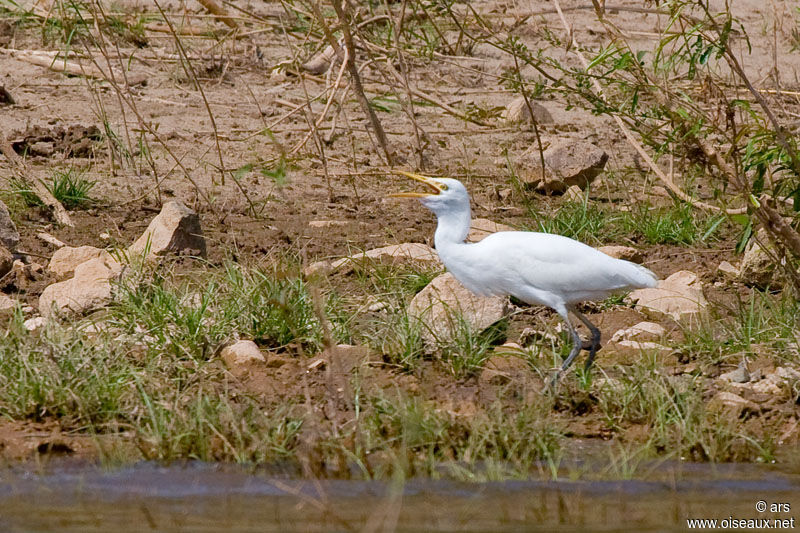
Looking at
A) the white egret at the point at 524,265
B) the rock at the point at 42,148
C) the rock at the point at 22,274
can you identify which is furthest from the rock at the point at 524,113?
the rock at the point at 22,274

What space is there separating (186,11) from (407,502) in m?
6.74

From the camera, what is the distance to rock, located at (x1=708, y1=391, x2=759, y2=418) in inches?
199

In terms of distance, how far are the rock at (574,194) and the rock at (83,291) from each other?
9.94 feet

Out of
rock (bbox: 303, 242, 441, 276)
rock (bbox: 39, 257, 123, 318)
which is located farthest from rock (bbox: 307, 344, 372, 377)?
rock (bbox: 39, 257, 123, 318)

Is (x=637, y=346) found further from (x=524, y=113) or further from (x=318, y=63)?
(x=318, y=63)

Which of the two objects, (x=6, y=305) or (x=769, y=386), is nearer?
(x=769, y=386)

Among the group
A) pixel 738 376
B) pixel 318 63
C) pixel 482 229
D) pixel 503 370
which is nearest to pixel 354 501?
pixel 503 370

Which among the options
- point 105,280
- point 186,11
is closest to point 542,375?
point 105,280

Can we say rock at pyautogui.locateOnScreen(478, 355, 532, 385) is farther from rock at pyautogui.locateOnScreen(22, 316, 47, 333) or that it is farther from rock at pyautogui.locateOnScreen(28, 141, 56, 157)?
rock at pyautogui.locateOnScreen(28, 141, 56, 157)

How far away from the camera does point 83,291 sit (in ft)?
19.1

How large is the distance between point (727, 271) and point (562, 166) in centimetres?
182

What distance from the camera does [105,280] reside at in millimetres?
5867

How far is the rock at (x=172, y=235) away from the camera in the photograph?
632 cm

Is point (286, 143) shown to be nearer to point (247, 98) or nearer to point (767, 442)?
A: point (247, 98)
